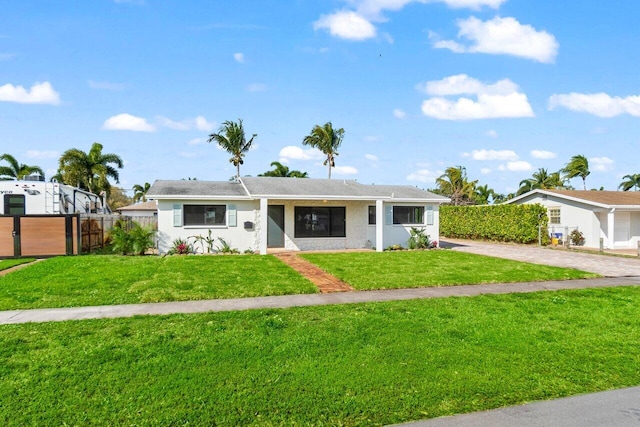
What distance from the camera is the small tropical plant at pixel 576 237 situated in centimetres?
2202

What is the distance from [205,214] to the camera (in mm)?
17703

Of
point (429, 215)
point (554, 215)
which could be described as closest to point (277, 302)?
point (429, 215)

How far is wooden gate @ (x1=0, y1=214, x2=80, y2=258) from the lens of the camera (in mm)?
14867

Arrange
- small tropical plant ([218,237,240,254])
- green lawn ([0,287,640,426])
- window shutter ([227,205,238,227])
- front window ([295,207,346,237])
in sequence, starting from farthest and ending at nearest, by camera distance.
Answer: front window ([295,207,346,237]) → window shutter ([227,205,238,227]) → small tropical plant ([218,237,240,254]) → green lawn ([0,287,640,426])

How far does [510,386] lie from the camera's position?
4152mm

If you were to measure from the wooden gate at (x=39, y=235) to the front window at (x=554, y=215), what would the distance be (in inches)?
1011

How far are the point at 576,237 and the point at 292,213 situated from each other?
647 inches

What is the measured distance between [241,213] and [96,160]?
19367 millimetres

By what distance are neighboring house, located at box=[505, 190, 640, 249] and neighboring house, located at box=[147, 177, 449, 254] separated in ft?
26.6

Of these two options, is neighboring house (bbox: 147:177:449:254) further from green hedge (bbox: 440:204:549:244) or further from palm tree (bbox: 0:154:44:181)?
palm tree (bbox: 0:154:44:181)

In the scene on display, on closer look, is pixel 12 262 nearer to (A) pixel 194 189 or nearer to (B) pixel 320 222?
(A) pixel 194 189

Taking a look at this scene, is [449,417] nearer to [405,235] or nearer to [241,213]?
[241,213]

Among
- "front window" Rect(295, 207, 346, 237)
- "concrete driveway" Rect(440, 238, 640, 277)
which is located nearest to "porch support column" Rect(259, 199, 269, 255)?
"front window" Rect(295, 207, 346, 237)

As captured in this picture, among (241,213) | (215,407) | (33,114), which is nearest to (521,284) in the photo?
(215,407)
